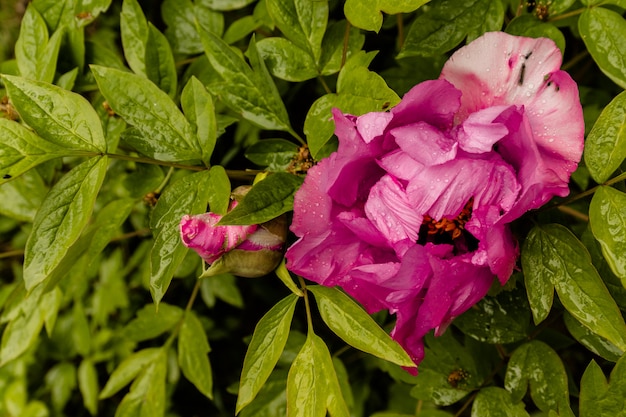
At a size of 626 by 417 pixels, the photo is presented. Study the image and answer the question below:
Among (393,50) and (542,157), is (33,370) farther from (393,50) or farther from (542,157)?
(542,157)

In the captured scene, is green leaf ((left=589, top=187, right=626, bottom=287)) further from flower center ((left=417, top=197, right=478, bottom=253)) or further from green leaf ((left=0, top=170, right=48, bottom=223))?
green leaf ((left=0, top=170, right=48, bottom=223))

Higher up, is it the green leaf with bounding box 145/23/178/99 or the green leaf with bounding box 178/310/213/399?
the green leaf with bounding box 145/23/178/99

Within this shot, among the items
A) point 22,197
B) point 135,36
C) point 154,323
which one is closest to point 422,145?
point 135,36

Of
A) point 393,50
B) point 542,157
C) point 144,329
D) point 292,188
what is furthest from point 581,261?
point 144,329

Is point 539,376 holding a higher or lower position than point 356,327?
lower

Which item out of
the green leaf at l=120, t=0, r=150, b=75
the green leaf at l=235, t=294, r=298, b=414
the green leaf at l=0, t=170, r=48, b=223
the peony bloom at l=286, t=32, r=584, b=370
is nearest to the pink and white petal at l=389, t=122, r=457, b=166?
the peony bloom at l=286, t=32, r=584, b=370

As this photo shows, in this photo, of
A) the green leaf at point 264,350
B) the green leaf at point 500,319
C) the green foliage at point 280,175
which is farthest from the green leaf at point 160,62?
the green leaf at point 500,319

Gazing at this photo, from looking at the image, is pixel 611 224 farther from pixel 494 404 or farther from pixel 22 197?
pixel 22 197
